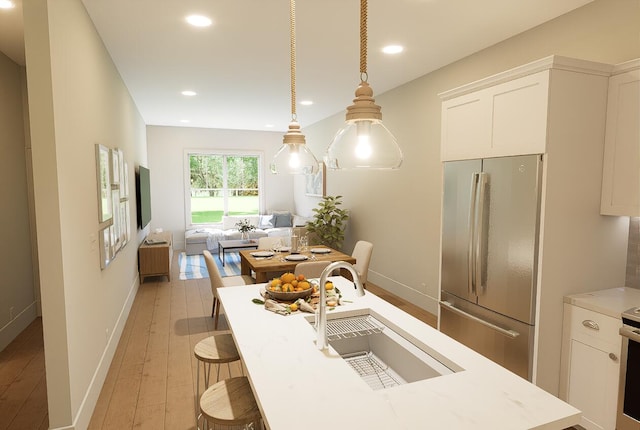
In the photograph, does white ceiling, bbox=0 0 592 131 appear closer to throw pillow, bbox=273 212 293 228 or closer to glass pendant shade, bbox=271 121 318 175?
glass pendant shade, bbox=271 121 318 175

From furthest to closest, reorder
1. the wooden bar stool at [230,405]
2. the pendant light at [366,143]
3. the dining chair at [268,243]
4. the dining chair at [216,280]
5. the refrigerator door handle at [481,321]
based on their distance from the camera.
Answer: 1. the dining chair at [268,243]
2. the dining chair at [216,280]
3. the refrigerator door handle at [481,321]
4. the wooden bar stool at [230,405]
5. the pendant light at [366,143]

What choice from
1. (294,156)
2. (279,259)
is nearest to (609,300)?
(294,156)

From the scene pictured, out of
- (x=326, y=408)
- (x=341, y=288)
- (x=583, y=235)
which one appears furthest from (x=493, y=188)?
(x=326, y=408)

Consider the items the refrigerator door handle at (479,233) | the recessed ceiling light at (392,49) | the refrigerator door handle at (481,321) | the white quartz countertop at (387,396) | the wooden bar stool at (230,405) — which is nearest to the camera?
the white quartz countertop at (387,396)

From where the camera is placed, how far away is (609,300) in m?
2.34

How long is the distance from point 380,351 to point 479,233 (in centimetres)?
128

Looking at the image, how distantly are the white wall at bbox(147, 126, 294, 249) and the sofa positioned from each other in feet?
1.68

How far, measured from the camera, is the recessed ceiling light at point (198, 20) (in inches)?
113

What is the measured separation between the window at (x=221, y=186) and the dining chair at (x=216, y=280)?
4850 millimetres

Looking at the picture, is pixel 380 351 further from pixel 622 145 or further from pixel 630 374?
pixel 622 145

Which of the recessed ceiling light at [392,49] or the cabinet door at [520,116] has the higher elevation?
the recessed ceiling light at [392,49]

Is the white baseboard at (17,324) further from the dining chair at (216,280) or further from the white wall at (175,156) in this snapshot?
the white wall at (175,156)

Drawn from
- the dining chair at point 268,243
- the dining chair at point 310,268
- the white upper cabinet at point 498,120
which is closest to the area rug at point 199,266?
the dining chair at point 268,243

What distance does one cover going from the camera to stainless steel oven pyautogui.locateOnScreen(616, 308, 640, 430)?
2.00 meters
